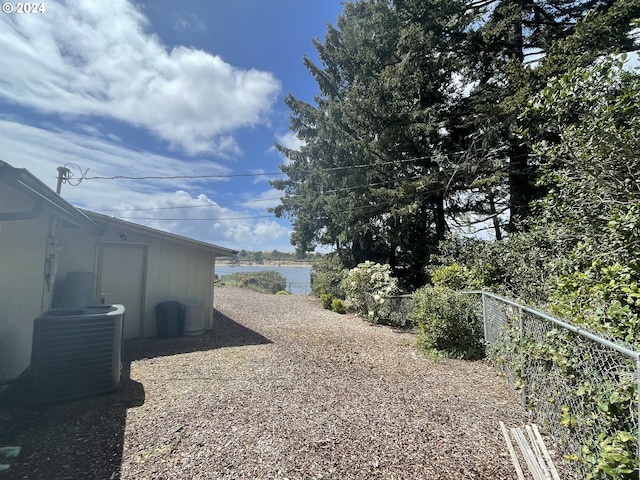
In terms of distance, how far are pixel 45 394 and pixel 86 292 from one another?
2.85m

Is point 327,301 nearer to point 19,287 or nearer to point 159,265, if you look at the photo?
point 159,265

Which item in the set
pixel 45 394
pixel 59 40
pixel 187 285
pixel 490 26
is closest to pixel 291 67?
pixel 490 26

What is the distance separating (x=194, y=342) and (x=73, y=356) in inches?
117

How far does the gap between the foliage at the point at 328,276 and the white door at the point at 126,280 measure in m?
7.95

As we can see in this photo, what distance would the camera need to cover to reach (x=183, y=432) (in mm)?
2773

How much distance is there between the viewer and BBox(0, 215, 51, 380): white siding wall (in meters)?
3.78

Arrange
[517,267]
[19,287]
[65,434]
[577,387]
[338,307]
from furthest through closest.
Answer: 1. [338,307]
2. [517,267]
3. [19,287]
4. [65,434]
5. [577,387]

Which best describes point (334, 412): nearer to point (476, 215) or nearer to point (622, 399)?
point (622, 399)

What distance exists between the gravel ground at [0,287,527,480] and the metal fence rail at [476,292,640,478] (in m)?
0.43

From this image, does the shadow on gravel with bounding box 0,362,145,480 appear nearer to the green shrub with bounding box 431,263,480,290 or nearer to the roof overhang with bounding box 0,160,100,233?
the roof overhang with bounding box 0,160,100,233

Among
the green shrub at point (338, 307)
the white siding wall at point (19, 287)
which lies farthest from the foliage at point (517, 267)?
the white siding wall at point (19, 287)

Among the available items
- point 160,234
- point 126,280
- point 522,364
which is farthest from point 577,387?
point 126,280

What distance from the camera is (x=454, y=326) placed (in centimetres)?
547

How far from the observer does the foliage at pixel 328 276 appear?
46.7 ft
